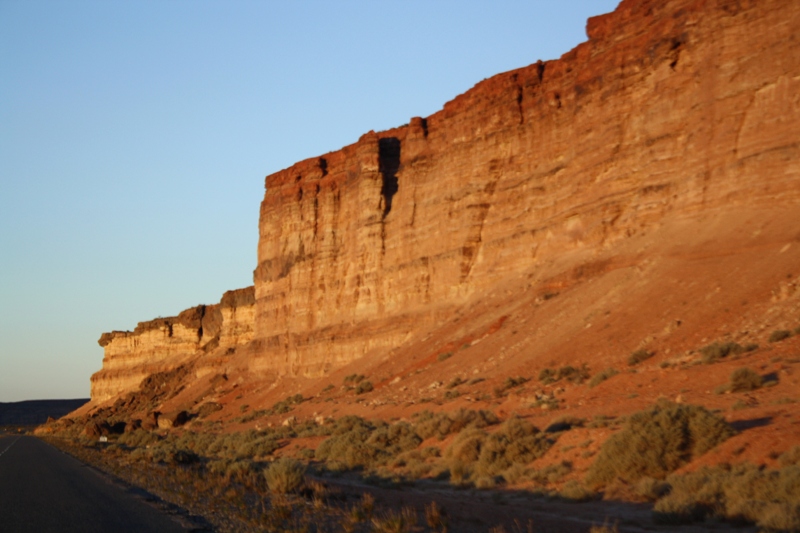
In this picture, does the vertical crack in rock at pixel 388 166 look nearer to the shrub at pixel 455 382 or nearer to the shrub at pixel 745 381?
the shrub at pixel 455 382

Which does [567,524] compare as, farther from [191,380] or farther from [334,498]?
[191,380]

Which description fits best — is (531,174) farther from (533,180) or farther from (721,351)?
(721,351)

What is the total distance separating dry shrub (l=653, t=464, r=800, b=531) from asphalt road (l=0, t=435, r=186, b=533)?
7.25m

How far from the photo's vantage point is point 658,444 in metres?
14.4

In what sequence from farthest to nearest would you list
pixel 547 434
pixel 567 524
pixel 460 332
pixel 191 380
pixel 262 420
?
pixel 191 380 → pixel 262 420 → pixel 460 332 → pixel 547 434 → pixel 567 524

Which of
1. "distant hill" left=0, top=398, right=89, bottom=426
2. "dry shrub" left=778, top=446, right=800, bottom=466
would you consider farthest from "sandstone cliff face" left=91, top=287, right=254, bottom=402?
A: "dry shrub" left=778, top=446, right=800, bottom=466

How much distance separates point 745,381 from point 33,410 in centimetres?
17968

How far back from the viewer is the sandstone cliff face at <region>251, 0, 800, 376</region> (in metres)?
31.5

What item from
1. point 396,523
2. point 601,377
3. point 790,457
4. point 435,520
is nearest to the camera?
point 396,523

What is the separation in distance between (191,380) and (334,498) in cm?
6781

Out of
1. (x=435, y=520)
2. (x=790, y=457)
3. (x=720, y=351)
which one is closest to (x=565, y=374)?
(x=720, y=351)

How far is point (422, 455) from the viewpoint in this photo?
21000 mm

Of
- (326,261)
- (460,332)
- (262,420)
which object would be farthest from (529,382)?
(326,261)

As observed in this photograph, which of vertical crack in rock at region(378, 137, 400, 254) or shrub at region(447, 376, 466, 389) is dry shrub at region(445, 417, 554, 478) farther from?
vertical crack in rock at region(378, 137, 400, 254)
